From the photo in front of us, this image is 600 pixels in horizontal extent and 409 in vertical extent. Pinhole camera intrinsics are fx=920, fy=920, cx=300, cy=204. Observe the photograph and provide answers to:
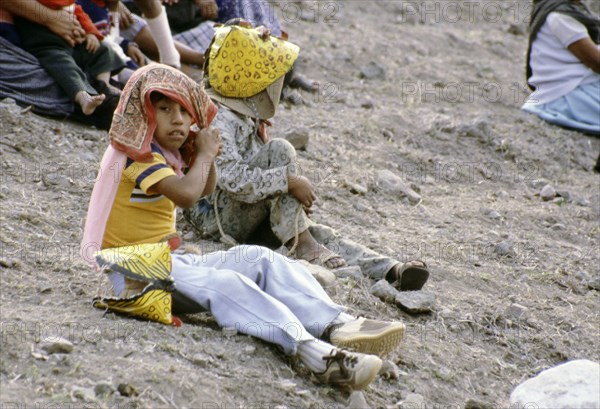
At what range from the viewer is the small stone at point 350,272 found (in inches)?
163

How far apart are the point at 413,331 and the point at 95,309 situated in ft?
4.46

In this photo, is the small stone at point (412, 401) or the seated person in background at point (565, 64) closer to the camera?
the small stone at point (412, 401)

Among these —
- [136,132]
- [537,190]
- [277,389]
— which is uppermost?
[136,132]

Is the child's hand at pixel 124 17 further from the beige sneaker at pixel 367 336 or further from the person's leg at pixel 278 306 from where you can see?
the beige sneaker at pixel 367 336

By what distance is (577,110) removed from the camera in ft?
26.1

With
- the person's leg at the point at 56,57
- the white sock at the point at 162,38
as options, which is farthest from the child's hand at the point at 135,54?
the person's leg at the point at 56,57

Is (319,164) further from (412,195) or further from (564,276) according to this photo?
(564,276)

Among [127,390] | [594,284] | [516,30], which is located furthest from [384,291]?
[516,30]

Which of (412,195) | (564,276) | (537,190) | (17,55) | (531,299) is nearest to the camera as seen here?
(531,299)

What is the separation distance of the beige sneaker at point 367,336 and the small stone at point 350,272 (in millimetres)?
817

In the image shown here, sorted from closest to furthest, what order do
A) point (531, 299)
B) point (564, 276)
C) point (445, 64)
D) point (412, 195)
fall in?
point (531, 299) → point (564, 276) → point (412, 195) → point (445, 64)

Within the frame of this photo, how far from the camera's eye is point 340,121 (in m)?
6.94

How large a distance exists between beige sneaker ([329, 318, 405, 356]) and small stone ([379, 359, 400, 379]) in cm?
9

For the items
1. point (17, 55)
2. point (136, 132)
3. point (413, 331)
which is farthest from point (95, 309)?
point (17, 55)
